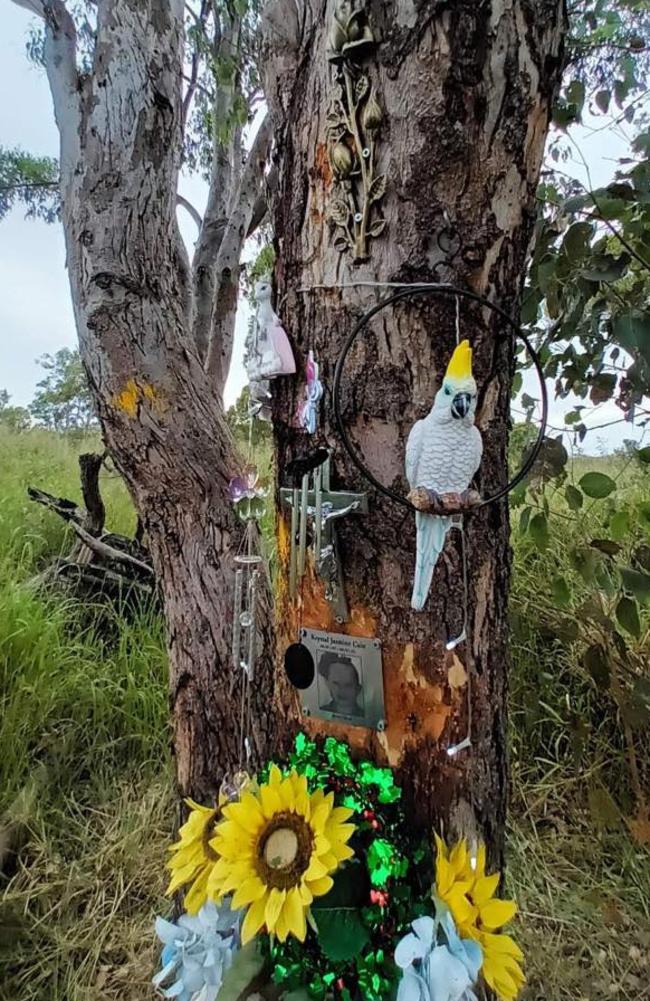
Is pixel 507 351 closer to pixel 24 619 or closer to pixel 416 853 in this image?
pixel 416 853

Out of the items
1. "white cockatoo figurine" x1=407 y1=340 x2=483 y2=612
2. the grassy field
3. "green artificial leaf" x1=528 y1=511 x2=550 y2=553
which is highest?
"white cockatoo figurine" x1=407 y1=340 x2=483 y2=612

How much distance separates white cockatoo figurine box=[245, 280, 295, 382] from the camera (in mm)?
597

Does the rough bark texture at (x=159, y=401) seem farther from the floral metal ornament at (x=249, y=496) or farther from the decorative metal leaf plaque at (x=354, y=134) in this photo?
the decorative metal leaf plaque at (x=354, y=134)

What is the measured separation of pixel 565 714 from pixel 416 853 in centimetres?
137

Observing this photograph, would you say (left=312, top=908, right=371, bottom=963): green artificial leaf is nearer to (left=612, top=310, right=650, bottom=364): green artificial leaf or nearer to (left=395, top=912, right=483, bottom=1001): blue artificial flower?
(left=395, top=912, right=483, bottom=1001): blue artificial flower

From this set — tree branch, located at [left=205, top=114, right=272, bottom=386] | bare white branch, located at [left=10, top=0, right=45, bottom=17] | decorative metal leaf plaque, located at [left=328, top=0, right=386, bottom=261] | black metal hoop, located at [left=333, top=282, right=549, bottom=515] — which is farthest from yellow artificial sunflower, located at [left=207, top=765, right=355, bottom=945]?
bare white branch, located at [left=10, top=0, right=45, bottom=17]

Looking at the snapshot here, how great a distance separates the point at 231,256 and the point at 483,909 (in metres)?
2.10

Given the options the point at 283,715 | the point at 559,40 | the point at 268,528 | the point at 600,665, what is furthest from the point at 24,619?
the point at 559,40

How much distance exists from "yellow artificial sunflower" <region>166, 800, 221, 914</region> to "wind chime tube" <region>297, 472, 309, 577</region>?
0.24 metres

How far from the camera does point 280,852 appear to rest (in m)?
0.53

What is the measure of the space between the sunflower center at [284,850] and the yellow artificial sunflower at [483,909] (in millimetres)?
111

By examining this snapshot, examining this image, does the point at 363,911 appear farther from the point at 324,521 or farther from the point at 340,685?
the point at 324,521

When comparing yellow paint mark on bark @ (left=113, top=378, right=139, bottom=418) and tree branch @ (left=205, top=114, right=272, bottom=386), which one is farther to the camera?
tree branch @ (left=205, top=114, right=272, bottom=386)

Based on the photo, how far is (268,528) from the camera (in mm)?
2123
